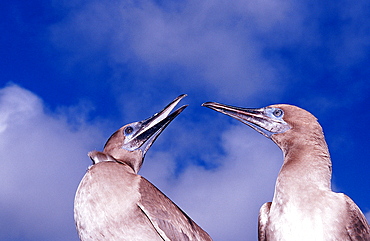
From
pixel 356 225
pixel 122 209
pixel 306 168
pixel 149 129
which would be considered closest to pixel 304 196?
pixel 306 168

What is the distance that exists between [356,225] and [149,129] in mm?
4452

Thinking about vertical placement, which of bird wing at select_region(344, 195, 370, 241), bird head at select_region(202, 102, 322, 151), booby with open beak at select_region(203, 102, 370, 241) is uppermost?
bird head at select_region(202, 102, 322, 151)

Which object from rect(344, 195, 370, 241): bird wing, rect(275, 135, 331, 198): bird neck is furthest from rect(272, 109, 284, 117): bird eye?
rect(344, 195, 370, 241): bird wing

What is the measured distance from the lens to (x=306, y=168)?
692 centimetres

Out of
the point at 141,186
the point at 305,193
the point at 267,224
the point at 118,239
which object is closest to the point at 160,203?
the point at 141,186

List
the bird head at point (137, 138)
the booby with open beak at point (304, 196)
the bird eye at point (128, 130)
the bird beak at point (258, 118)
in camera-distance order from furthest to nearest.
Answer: the bird eye at point (128, 130), the bird head at point (137, 138), the bird beak at point (258, 118), the booby with open beak at point (304, 196)

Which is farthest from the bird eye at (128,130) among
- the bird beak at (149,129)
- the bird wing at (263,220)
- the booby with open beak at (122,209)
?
the bird wing at (263,220)

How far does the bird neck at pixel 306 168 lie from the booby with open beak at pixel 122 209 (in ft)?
6.45

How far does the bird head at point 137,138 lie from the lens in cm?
911

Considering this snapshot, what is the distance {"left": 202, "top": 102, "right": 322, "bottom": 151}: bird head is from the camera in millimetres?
7640

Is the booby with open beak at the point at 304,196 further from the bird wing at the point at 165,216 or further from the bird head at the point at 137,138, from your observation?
the bird head at the point at 137,138

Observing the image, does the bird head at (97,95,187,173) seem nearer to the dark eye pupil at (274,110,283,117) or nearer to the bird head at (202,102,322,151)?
the bird head at (202,102,322,151)

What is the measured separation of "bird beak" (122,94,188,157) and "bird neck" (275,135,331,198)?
272 centimetres

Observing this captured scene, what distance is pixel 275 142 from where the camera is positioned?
26.3ft
